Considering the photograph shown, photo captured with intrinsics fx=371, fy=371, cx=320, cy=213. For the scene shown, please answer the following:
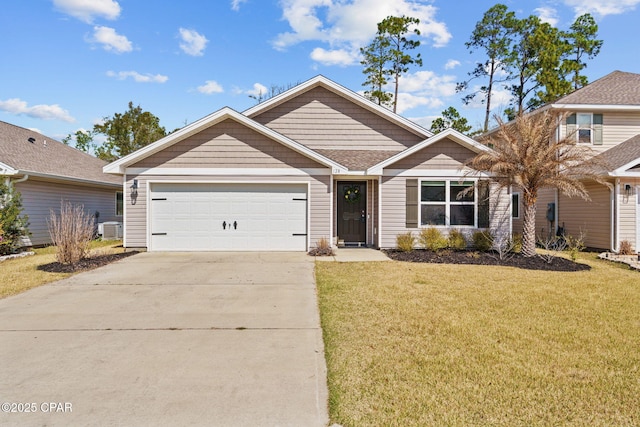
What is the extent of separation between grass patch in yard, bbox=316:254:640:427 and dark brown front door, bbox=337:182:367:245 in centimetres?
584

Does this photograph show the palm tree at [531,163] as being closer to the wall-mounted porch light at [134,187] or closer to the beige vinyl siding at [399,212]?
the beige vinyl siding at [399,212]

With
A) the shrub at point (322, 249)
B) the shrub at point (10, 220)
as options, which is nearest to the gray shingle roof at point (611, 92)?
the shrub at point (322, 249)

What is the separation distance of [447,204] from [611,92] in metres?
10.1

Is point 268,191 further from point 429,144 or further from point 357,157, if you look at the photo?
point 429,144

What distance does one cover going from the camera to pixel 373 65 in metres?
29.3

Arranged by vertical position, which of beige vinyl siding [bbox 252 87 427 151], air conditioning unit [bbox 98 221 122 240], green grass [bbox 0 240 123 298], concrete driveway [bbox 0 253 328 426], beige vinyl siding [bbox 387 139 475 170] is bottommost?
concrete driveway [bbox 0 253 328 426]

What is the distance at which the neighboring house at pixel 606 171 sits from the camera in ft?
41.5

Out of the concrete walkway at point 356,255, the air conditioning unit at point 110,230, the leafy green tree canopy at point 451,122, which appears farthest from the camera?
the leafy green tree canopy at point 451,122

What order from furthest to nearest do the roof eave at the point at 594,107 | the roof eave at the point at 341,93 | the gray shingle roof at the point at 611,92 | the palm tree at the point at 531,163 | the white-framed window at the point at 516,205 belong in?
the white-framed window at the point at 516,205 → the gray shingle roof at the point at 611,92 → the roof eave at the point at 594,107 → the roof eave at the point at 341,93 → the palm tree at the point at 531,163

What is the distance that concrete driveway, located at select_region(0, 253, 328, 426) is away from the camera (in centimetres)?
315

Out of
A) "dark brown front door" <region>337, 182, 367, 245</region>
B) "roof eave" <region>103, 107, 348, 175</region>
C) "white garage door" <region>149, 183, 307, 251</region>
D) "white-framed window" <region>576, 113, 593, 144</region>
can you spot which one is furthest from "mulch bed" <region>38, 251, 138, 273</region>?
"white-framed window" <region>576, 113, 593, 144</region>

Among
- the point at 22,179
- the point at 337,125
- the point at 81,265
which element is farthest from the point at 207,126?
the point at 22,179

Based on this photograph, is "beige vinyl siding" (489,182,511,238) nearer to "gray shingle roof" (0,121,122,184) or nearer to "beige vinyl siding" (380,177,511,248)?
"beige vinyl siding" (380,177,511,248)

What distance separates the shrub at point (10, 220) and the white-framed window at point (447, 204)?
13263 millimetres
